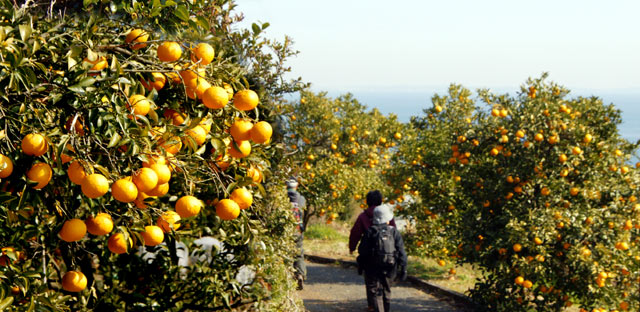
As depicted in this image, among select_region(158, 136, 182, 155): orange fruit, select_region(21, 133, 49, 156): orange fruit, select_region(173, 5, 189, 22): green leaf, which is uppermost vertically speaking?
select_region(173, 5, 189, 22): green leaf

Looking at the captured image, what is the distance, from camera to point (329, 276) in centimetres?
863

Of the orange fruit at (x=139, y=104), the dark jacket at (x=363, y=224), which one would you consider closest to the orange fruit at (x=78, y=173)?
the orange fruit at (x=139, y=104)

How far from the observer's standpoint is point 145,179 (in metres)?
1.64

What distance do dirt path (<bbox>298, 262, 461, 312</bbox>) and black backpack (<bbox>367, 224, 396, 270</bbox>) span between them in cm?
141

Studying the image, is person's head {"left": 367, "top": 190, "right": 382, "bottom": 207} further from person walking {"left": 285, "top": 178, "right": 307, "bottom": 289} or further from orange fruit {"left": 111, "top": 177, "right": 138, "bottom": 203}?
orange fruit {"left": 111, "top": 177, "right": 138, "bottom": 203}

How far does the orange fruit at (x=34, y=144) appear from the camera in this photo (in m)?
1.59

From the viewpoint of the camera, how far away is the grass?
27.4 feet

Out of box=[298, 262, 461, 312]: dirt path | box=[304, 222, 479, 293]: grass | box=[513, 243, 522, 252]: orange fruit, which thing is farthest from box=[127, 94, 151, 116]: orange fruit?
box=[304, 222, 479, 293]: grass

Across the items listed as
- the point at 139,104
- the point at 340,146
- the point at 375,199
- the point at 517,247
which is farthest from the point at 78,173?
the point at 340,146

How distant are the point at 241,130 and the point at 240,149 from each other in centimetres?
10

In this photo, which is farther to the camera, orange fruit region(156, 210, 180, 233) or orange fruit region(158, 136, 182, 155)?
orange fruit region(156, 210, 180, 233)

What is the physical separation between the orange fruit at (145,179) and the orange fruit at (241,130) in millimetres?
405

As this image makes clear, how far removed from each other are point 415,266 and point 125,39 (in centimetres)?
786

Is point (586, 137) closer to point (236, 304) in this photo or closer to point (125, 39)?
point (236, 304)
